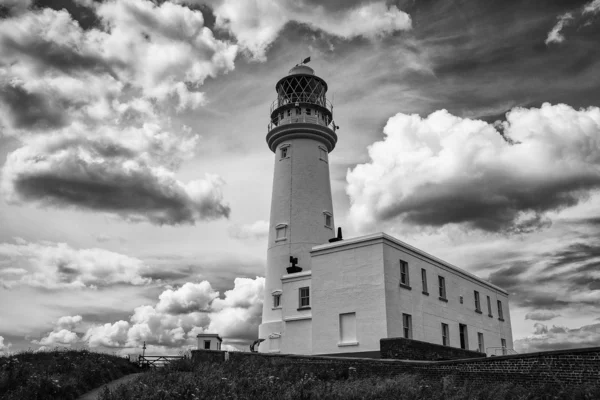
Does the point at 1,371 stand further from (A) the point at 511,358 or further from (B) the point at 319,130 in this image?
(B) the point at 319,130

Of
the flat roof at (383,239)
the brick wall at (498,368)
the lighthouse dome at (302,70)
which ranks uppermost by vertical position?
the lighthouse dome at (302,70)

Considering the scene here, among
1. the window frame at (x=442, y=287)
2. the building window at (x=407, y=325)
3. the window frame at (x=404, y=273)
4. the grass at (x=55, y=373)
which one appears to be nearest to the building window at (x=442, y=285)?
the window frame at (x=442, y=287)

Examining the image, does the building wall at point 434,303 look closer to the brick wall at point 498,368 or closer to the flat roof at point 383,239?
the flat roof at point 383,239

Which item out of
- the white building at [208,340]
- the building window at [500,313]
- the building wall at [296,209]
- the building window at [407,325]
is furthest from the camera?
the building window at [500,313]

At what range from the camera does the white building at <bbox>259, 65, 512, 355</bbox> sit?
2758 centimetres

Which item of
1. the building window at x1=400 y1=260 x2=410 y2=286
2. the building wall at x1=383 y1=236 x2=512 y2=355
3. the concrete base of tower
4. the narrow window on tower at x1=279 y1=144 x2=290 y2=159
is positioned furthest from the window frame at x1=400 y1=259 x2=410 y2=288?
the narrow window on tower at x1=279 y1=144 x2=290 y2=159

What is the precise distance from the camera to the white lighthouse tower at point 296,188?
3472 centimetres

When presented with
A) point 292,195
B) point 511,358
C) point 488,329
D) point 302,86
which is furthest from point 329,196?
point 511,358

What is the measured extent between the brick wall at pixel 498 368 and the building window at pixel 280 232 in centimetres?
1293

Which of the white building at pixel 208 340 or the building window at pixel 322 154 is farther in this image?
the building window at pixel 322 154

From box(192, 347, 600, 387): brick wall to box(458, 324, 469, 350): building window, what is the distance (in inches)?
544

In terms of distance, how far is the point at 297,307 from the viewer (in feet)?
104

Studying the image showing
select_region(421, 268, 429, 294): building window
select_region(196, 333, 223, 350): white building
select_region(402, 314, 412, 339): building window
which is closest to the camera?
select_region(402, 314, 412, 339): building window

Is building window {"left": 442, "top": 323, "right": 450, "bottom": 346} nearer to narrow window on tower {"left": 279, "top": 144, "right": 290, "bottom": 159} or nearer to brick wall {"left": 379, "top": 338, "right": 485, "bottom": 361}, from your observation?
brick wall {"left": 379, "top": 338, "right": 485, "bottom": 361}
